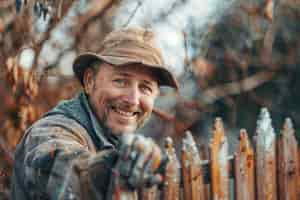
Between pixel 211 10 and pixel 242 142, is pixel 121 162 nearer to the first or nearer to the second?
pixel 242 142

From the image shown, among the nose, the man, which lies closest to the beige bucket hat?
the man

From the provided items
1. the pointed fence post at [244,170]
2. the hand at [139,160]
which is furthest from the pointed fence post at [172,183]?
the hand at [139,160]

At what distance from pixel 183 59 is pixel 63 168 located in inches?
144

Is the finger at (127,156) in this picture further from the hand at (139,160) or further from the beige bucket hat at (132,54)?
the beige bucket hat at (132,54)

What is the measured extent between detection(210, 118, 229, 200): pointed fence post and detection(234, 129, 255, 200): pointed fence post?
7 centimetres

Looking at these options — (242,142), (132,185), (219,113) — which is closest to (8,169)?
(242,142)

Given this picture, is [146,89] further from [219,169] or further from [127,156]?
[127,156]

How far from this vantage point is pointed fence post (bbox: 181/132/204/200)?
3.18 m

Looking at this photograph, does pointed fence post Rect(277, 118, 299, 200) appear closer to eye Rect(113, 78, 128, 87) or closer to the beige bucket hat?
the beige bucket hat

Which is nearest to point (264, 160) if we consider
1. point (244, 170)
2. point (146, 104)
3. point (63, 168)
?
point (244, 170)

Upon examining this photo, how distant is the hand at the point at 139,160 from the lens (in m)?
1.76

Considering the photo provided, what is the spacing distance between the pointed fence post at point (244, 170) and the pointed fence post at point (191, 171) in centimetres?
24

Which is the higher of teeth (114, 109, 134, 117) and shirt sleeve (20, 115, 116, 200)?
teeth (114, 109, 134, 117)

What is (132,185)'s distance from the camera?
1.82m
